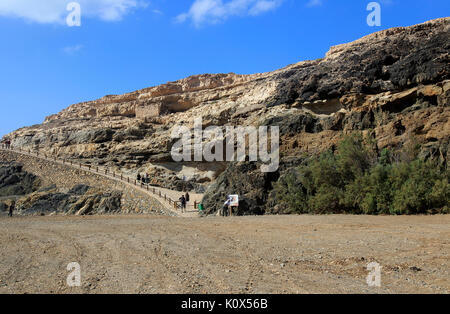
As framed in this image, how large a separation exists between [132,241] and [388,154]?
46.0 feet

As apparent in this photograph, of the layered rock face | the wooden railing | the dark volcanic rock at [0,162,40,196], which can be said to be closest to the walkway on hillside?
the wooden railing

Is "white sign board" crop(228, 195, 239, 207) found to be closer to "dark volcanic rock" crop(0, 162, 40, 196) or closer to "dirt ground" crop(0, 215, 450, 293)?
"dirt ground" crop(0, 215, 450, 293)

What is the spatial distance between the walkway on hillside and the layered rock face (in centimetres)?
187

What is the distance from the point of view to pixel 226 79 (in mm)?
48375

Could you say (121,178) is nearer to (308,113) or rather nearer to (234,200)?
(234,200)

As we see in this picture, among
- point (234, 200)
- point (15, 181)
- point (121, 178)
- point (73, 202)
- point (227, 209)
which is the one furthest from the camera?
point (15, 181)

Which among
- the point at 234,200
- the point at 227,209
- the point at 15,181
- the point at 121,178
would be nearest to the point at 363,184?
the point at 234,200

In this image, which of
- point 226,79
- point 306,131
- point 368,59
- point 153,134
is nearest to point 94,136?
point 153,134

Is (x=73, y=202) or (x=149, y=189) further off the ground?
(x=149, y=189)

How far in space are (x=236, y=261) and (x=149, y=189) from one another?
2451cm

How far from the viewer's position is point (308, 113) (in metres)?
26.1

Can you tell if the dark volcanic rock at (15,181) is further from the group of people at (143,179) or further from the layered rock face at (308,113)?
the group of people at (143,179)

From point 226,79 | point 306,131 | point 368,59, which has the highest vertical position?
point 226,79
